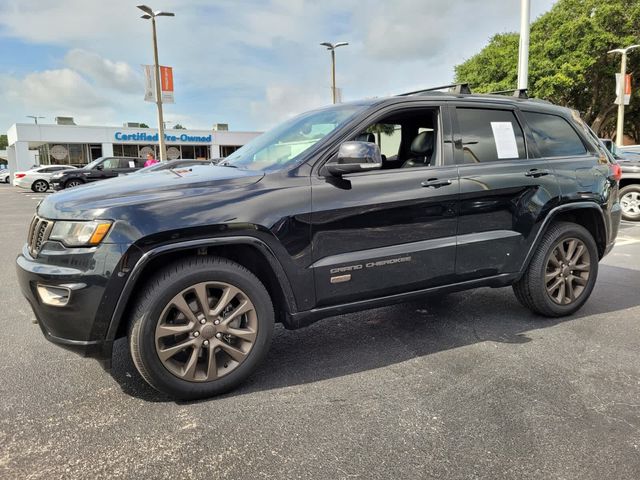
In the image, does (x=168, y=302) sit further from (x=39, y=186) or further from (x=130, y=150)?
(x=130, y=150)

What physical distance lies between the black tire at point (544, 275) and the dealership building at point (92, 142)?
3457 centimetres

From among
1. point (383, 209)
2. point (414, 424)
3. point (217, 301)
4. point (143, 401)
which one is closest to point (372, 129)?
point (383, 209)

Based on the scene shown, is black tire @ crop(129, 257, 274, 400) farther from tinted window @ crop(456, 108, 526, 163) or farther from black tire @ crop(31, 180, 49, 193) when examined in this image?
black tire @ crop(31, 180, 49, 193)

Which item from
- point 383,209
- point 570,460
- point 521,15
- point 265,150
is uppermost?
point 521,15

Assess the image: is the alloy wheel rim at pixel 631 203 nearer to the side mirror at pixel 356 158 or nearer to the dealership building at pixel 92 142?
the side mirror at pixel 356 158

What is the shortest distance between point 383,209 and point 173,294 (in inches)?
56.4

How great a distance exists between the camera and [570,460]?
2316 millimetres

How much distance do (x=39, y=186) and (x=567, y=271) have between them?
27.6 meters

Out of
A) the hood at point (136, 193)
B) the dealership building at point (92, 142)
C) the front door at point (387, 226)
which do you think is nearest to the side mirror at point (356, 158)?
the front door at point (387, 226)

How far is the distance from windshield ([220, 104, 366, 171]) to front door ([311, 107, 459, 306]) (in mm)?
219

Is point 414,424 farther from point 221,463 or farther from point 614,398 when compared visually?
point 614,398

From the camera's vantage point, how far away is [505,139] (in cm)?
396

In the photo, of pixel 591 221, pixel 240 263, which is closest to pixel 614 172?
pixel 591 221

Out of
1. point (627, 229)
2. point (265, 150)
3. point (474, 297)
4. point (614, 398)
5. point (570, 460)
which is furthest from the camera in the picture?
point (627, 229)
